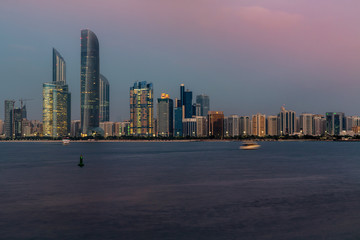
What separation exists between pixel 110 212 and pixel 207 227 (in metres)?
11.7

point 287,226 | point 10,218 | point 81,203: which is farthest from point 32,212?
point 287,226

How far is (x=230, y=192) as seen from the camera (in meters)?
56.6

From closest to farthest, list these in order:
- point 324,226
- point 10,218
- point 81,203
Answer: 1. point 324,226
2. point 10,218
3. point 81,203

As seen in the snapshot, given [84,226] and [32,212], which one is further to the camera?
[32,212]

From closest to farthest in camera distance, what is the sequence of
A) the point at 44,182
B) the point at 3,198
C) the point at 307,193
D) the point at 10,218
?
the point at 10,218 → the point at 3,198 → the point at 307,193 → the point at 44,182

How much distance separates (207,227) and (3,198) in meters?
29.6

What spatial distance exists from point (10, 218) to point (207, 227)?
62.9 ft

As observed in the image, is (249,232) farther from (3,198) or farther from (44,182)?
(44,182)

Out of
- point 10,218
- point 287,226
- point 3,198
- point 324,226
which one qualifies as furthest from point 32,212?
point 324,226

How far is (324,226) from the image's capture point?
36.1 m

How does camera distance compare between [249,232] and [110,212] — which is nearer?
[249,232]

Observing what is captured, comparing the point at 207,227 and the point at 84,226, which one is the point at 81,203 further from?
the point at 207,227

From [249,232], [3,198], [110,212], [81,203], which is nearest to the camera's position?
[249,232]

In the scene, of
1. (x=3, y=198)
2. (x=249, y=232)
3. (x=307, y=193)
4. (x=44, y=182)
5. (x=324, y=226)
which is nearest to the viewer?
(x=249, y=232)
